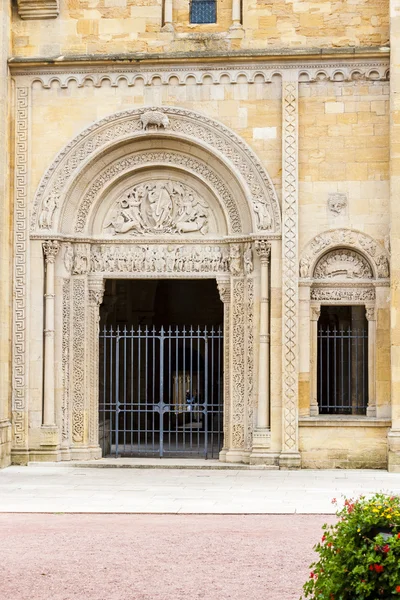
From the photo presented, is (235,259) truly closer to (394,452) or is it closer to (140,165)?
(140,165)

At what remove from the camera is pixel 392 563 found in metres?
6.99

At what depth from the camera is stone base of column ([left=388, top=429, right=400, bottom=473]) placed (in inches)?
746

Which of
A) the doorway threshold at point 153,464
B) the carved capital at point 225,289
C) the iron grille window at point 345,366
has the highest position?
the carved capital at point 225,289

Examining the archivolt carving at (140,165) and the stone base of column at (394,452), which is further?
the archivolt carving at (140,165)

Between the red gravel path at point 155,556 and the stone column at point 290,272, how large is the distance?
18.3 feet

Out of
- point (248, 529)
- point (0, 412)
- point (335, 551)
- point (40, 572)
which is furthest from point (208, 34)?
point (335, 551)

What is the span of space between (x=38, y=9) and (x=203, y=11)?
3244mm

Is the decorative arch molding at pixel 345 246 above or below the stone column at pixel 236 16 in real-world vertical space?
below

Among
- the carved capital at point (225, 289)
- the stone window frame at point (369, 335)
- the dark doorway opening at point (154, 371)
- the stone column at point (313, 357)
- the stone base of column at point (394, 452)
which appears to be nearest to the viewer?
the stone base of column at point (394, 452)

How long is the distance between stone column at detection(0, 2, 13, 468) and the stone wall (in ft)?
1.67

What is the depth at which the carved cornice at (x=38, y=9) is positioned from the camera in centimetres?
2048

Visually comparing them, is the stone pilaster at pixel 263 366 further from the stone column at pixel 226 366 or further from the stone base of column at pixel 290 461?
the stone column at pixel 226 366

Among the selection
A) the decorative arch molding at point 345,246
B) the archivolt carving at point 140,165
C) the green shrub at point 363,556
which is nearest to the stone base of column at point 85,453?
the archivolt carving at point 140,165

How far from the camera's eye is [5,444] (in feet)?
64.8
